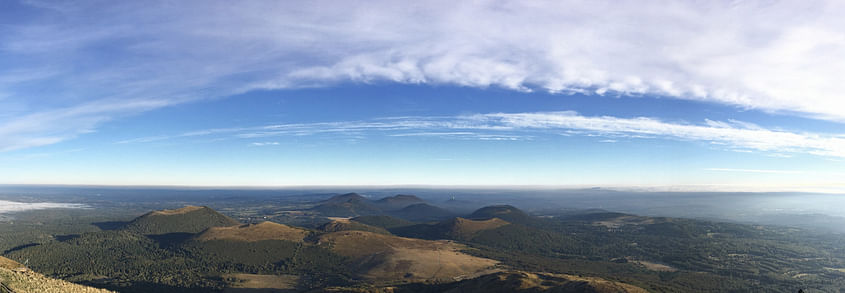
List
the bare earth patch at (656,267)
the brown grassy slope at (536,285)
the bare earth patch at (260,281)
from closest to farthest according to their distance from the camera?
the brown grassy slope at (536,285) < the bare earth patch at (260,281) < the bare earth patch at (656,267)

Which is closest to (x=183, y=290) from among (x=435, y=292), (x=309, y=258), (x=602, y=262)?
(x=309, y=258)

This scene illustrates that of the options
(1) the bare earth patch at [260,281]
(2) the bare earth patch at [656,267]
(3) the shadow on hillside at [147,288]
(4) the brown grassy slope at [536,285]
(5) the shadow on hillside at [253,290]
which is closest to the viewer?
(4) the brown grassy slope at [536,285]

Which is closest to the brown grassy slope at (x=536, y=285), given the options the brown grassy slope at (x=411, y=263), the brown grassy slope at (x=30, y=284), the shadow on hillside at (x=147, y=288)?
the brown grassy slope at (x=411, y=263)

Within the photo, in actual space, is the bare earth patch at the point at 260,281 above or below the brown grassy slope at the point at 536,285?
→ below

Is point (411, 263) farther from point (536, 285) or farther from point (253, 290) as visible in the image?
point (536, 285)

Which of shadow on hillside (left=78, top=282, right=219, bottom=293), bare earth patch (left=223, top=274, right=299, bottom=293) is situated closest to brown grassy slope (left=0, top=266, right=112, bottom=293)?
shadow on hillside (left=78, top=282, right=219, bottom=293)

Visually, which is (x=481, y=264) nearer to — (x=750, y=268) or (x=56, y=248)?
(x=750, y=268)

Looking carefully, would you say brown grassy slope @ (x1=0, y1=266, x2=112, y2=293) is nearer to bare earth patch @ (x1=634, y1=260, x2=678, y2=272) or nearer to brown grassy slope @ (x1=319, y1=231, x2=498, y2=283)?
brown grassy slope @ (x1=319, y1=231, x2=498, y2=283)

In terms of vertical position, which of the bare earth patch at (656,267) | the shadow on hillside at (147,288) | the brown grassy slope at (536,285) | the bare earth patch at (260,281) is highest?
the brown grassy slope at (536,285)

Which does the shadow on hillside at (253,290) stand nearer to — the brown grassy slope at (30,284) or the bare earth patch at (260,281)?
the bare earth patch at (260,281)

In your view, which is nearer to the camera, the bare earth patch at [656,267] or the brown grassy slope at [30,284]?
the brown grassy slope at [30,284]
